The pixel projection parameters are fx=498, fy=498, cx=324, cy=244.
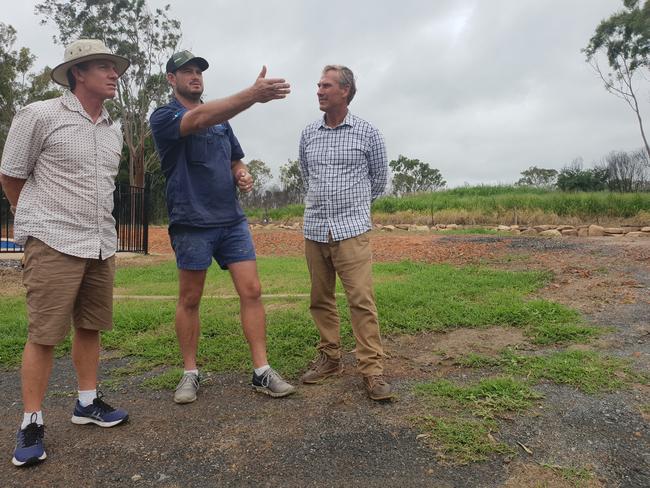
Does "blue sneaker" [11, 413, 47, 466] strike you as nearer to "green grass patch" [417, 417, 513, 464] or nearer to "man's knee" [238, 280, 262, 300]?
"man's knee" [238, 280, 262, 300]

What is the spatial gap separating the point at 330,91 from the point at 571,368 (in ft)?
7.24

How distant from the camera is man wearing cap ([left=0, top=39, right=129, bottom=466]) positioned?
89.0 inches

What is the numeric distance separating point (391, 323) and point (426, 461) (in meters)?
2.19

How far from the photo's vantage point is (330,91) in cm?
299

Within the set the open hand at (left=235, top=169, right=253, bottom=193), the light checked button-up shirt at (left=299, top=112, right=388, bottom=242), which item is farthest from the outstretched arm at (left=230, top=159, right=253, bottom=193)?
the light checked button-up shirt at (left=299, top=112, right=388, bottom=242)

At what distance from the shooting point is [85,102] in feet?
8.09

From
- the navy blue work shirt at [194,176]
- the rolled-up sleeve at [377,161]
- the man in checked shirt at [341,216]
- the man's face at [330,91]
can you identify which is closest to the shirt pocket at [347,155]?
the man in checked shirt at [341,216]

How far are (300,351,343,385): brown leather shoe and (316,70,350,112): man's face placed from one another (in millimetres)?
1552

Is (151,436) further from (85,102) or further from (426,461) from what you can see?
(85,102)


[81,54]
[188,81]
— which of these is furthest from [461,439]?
[81,54]

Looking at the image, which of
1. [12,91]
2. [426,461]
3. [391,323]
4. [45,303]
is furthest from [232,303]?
[12,91]

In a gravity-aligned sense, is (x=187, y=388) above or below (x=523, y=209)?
below

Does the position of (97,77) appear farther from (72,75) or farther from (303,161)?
(303,161)

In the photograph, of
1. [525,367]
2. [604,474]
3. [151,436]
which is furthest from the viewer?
[525,367]
